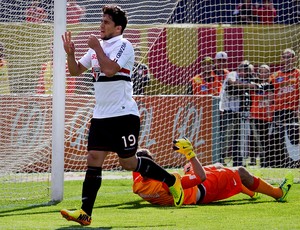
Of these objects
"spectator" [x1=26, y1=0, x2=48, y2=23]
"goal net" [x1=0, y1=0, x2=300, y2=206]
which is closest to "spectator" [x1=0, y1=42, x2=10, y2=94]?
"goal net" [x1=0, y1=0, x2=300, y2=206]

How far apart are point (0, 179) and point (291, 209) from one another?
3.91m

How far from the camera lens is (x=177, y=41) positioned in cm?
1352

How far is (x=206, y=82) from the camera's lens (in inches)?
573

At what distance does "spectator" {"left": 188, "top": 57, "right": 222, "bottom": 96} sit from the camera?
14.1 m

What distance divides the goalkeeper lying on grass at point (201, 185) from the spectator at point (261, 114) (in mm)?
4241

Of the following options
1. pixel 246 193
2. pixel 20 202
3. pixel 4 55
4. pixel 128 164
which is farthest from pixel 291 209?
pixel 4 55

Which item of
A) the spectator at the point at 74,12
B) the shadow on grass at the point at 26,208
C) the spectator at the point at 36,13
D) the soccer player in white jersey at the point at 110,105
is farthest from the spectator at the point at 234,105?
the soccer player in white jersey at the point at 110,105

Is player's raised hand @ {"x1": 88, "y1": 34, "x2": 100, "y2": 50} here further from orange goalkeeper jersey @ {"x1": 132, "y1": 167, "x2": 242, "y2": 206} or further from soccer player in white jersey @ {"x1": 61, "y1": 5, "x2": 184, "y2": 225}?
orange goalkeeper jersey @ {"x1": 132, "y1": 167, "x2": 242, "y2": 206}

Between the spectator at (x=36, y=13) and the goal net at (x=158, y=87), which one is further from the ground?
the spectator at (x=36, y=13)

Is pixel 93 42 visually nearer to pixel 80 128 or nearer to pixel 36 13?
pixel 36 13

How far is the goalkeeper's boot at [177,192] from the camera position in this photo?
901cm

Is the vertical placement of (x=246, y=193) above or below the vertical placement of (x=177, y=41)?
below

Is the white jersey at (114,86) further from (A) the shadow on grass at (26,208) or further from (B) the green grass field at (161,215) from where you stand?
(A) the shadow on grass at (26,208)

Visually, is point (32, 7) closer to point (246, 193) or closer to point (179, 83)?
point (246, 193)
